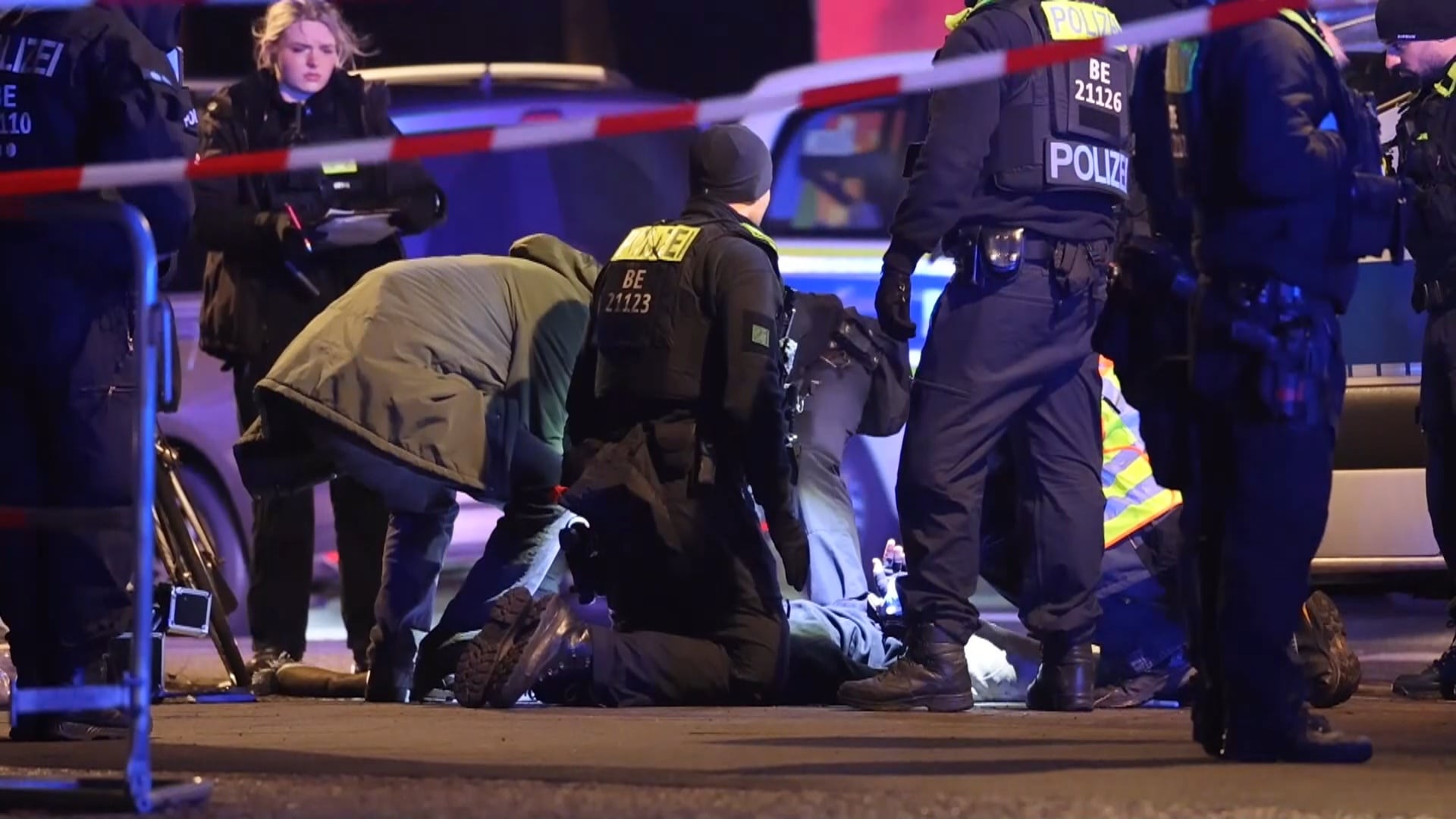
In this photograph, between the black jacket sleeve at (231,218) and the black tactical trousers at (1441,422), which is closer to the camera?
the black tactical trousers at (1441,422)

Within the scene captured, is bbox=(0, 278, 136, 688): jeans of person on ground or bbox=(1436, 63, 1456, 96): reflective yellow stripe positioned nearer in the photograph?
bbox=(0, 278, 136, 688): jeans of person on ground

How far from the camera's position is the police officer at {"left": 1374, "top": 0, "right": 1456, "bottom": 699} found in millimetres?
6160

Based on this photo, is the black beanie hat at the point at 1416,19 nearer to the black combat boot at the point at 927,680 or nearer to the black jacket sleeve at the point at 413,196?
the black combat boot at the point at 927,680

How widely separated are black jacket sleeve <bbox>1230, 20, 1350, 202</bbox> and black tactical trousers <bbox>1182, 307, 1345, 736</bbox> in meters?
0.25

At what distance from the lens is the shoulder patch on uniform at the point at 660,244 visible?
19.2 feet

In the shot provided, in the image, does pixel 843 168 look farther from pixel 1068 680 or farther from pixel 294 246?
pixel 1068 680

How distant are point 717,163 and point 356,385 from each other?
1.11m

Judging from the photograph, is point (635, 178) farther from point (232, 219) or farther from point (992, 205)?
point (992, 205)

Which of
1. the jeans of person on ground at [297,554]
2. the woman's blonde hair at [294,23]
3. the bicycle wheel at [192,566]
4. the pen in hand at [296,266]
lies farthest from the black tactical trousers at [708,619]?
the woman's blonde hair at [294,23]

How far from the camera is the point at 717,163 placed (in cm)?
596

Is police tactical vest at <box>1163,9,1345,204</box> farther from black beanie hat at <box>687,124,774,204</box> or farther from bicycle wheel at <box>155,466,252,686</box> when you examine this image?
bicycle wheel at <box>155,466,252,686</box>

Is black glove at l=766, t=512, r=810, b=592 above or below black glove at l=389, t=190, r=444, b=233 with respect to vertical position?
below

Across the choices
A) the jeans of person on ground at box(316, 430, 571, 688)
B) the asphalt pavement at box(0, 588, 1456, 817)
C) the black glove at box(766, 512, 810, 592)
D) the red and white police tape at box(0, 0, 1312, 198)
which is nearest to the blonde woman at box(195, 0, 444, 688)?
the jeans of person on ground at box(316, 430, 571, 688)

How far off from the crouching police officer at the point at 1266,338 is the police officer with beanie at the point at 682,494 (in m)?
1.83
